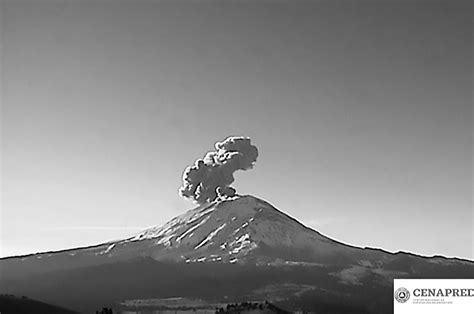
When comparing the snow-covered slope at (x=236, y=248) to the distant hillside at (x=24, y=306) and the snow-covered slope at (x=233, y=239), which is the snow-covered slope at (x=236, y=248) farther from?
the distant hillside at (x=24, y=306)

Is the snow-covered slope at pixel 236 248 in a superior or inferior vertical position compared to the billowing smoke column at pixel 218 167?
inferior

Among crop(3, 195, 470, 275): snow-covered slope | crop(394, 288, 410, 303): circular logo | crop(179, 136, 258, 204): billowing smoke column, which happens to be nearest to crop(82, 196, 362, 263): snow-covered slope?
crop(3, 195, 470, 275): snow-covered slope

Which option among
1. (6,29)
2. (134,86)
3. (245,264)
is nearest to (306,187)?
(245,264)

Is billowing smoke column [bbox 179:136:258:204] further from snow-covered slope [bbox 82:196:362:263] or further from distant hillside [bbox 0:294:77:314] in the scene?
distant hillside [bbox 0:294:77:314]

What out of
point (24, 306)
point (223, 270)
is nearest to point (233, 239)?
point (223, 270)

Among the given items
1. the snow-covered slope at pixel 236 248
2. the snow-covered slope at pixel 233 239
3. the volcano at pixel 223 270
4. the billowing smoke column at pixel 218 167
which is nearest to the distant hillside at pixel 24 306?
the volcano at pixel 223 270

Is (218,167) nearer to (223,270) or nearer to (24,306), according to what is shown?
(223,270)
